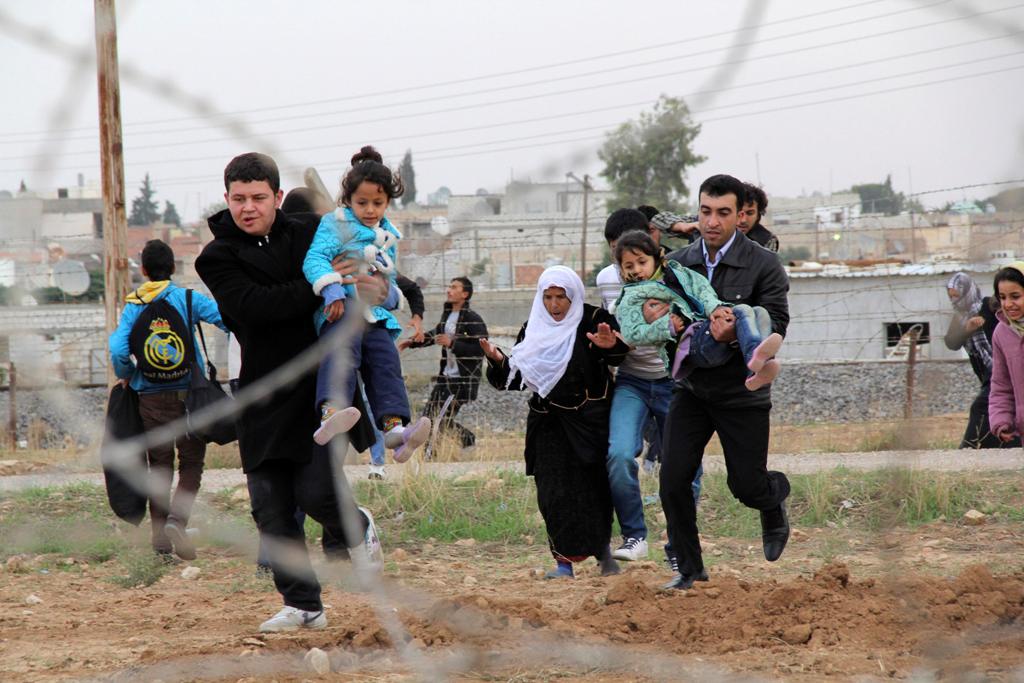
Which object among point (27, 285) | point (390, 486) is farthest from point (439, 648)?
point (390, 486)

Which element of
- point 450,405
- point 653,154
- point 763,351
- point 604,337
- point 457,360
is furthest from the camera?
point 457,360

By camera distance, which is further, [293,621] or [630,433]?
[630,433]

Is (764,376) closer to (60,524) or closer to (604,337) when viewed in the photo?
(604,337)

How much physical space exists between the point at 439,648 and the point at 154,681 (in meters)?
0.94

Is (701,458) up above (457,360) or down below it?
above

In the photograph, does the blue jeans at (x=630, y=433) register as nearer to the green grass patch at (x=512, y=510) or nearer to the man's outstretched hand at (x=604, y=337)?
the man's outstretched hand at (x=604, y=337)

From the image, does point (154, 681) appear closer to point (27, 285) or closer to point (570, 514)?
point (27, 285)

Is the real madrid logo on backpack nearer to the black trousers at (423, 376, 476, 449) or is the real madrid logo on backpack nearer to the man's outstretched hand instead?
the man's outstretched hand

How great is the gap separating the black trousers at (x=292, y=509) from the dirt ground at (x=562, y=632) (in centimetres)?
21

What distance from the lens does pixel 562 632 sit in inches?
183

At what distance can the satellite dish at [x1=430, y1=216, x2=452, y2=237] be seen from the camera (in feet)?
8.21

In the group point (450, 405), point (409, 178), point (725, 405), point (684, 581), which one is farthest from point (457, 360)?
point (409, 178)

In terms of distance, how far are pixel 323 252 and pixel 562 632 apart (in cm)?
160

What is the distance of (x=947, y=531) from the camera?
24.6ft
